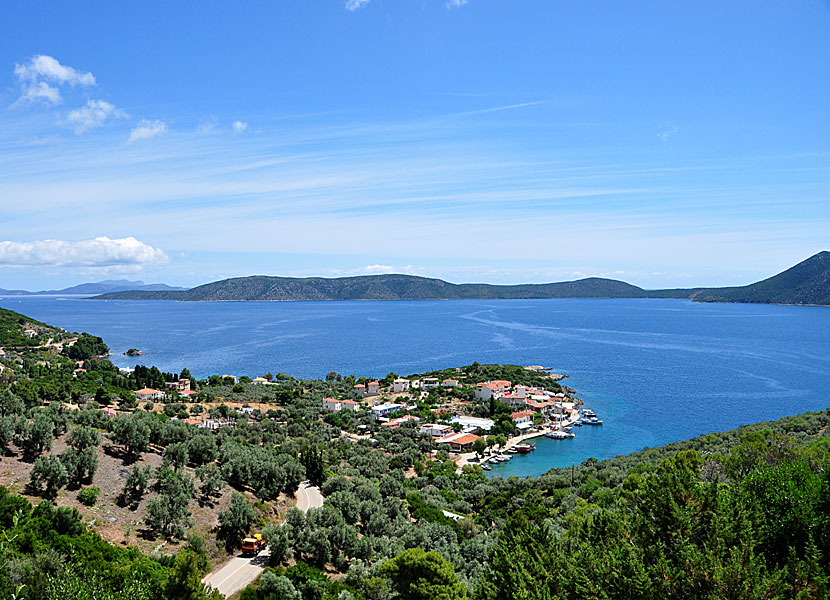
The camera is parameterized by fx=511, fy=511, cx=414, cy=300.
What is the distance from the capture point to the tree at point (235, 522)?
57.3ft

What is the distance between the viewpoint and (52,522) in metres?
13.6

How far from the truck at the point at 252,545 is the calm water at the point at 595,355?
80.3 feet

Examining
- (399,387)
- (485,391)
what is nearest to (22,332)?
(399,387)

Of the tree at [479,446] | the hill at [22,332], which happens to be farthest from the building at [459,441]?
the hill at [22,332]

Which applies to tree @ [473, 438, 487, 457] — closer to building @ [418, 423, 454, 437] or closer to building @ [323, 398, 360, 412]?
building @ [418, 423, 454, 437]

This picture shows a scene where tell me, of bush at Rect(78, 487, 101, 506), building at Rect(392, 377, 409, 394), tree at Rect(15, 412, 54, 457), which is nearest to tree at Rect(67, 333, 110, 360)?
building at Rect(392, 377, 409, 394)

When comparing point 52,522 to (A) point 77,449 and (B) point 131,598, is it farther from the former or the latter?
(A) point 77,449

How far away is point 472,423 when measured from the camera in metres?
50.0

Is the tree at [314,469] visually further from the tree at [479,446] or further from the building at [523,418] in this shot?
the building at [523,418]

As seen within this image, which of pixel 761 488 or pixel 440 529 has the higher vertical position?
pixel 761 488

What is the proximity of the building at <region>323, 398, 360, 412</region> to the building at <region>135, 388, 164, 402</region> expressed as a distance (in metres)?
16.4

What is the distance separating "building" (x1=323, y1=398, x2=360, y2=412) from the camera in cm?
5196

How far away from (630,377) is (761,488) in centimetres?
6560

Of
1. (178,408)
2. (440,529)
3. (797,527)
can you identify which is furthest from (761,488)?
(178,408)
